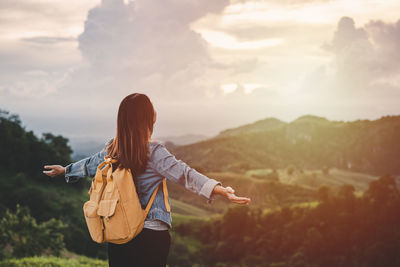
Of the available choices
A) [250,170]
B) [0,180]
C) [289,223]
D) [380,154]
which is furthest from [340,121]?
[0,180]

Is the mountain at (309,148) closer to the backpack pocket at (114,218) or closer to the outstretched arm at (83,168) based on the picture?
the outstretched arm at (83,168)

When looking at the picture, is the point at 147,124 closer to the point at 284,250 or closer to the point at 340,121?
the point at 284,250

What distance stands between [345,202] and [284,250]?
526 inches

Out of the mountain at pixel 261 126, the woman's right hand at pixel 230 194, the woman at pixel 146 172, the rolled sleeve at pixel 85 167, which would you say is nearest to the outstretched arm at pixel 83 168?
the rolled sleeve at pixel 85 167

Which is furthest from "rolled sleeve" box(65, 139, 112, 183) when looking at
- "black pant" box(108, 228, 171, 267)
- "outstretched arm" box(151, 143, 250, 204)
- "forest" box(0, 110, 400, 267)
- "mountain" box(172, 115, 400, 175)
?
"mountain" box(172, 115, 400, 175)

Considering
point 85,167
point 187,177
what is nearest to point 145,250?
point 187,177

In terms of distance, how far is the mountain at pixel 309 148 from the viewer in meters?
91.1

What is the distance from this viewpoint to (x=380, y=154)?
306 ft

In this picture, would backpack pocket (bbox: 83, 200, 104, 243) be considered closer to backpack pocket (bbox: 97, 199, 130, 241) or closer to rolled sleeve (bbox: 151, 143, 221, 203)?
backpack pocket (bbox: 97, 199, 130, 241)

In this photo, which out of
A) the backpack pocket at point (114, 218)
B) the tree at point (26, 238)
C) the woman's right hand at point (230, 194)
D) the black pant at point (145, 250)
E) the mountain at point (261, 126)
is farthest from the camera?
the mountain at point (261, 126)

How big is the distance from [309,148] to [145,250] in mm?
120022

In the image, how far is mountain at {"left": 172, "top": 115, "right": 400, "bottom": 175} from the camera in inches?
3585

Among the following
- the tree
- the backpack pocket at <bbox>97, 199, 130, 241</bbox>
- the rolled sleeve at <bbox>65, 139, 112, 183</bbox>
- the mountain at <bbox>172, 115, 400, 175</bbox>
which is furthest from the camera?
the mountain at <bbox>172, 115, 400, 175</bbox>

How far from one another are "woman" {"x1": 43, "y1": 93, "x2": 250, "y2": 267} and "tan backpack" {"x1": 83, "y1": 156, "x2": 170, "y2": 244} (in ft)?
0.22
